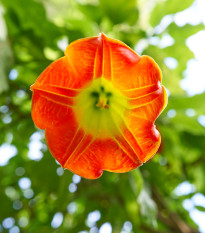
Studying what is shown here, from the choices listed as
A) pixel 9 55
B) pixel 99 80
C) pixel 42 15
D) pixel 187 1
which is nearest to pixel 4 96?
pixel 9 55

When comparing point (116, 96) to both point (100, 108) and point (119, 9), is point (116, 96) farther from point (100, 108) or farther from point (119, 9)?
point (119, 9)

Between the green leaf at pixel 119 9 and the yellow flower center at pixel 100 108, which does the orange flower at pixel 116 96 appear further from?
the green leaf at pixel 119 9

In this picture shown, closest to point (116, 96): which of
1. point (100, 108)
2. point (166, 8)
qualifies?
point (100, 108)

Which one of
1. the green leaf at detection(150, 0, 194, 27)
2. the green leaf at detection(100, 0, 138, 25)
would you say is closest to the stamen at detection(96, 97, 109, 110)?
the green leaf at detection(100, 0, 138, 25)

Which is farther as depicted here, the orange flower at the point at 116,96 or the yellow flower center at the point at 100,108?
the yellow flower center at the point at 100,108

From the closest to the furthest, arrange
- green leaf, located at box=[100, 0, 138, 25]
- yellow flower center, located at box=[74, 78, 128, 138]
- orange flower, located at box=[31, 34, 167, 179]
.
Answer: orange flower, located at box=[31, 34, 167, 179]
yellow flower center, located at box=[74, 78, 128, 138]
green leaf, located at box=[100, 0, 138, 25]

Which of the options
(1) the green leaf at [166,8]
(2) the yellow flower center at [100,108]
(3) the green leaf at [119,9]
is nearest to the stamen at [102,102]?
(2) the yellow flower center at [100,108]

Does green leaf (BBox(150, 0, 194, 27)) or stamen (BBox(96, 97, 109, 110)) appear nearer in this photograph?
stamen (BBox(96, 97, 109, 110))

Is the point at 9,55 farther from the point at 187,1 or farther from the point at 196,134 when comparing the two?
the point at 196,134

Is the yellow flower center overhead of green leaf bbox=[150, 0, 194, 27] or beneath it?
beneath

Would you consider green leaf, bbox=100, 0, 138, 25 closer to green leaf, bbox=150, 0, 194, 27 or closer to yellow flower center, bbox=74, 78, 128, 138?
green leaf, bbox=150, 0, 194, 27
